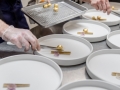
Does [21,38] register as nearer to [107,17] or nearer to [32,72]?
[32,72]

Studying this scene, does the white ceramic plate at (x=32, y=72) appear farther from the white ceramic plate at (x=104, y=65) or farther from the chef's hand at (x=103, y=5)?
the chef's hand at (x=103, y=5)

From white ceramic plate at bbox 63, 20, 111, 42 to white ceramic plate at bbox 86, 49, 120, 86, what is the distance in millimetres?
133

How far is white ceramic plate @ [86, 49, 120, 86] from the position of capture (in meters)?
0.70

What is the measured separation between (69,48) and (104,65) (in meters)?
0.19

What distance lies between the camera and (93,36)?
3.27 feet

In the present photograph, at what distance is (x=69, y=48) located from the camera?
2.91ft

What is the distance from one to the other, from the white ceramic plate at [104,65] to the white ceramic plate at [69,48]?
38 millimetres

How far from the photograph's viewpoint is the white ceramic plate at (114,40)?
0.90 metres

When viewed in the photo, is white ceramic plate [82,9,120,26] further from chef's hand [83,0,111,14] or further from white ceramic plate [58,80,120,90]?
white ceramic plate [58,80,120,90]

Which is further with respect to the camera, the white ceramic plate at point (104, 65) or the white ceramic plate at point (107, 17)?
the white ceramic plate at point (107, 17)

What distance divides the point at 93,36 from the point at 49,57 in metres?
0.32

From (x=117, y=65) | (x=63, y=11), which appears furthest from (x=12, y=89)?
(x=63, y=11)

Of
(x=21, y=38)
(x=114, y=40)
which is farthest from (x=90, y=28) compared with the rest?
(x=21, y=38)

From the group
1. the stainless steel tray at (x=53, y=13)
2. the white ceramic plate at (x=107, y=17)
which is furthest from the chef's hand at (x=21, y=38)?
the white ceramic plate at (x=107, y=17)
